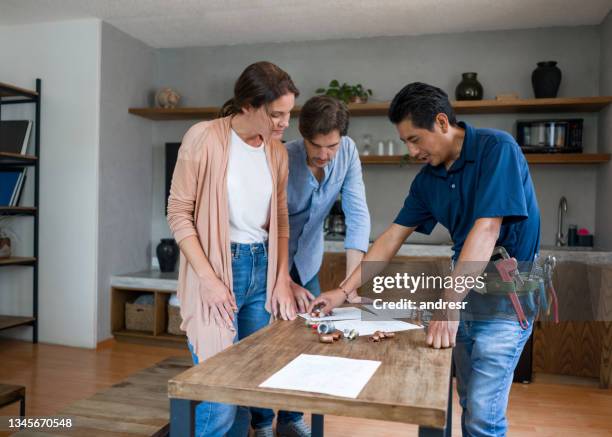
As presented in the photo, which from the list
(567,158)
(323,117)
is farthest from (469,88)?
(323,117)

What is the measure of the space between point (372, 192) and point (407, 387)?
3.66 metres

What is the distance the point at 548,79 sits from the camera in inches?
161

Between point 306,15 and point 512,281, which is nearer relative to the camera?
point 512,281

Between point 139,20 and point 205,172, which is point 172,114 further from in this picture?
point 205,172

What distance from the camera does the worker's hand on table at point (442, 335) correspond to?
1418 millimetres

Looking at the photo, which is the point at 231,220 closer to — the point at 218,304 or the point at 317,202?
the point at 218,304

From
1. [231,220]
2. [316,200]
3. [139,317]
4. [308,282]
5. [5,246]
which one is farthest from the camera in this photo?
[139,317]

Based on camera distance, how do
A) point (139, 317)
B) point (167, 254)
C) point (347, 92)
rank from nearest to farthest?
point (347, 92) → point (139, 317) → point (167, 254)

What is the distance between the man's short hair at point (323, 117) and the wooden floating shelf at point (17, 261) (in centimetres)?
306

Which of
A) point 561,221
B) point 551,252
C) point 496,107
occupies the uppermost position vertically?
point 496,107

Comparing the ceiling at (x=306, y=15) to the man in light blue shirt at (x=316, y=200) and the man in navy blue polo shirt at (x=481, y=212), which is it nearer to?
the man in light blue shirt at (x=316, y=200)

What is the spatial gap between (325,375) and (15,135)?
404 centimetres

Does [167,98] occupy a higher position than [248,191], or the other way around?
[167,98]

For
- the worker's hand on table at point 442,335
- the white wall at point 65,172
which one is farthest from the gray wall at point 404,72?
the worker's hand on table at point 442,335
